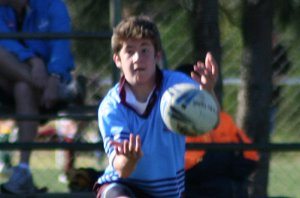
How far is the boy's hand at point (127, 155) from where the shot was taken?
5496 mm

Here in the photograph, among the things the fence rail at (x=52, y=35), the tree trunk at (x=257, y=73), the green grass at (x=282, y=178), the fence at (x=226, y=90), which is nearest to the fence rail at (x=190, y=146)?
the fence at (x=226, y=90)

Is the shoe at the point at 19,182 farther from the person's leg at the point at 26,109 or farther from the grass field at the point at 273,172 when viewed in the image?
the grass field at the point at 273,172

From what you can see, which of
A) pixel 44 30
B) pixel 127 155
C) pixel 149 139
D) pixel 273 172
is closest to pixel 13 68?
pixel 44 30

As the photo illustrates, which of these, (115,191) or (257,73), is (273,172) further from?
(115,191)

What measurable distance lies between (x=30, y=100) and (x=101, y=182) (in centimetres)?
185

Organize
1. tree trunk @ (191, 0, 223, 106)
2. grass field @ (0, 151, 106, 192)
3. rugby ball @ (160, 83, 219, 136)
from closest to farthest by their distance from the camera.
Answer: rugby ball @ (160, 83, 219, 136) → tree trunk @ (191, 0, 223, 106) → grass field @ (0, 151, 106, 192)

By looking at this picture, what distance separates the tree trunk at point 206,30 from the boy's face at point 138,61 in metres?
2.36

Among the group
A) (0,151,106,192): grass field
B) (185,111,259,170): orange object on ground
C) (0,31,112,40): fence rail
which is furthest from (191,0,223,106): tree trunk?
(0,151,106,192): grass field

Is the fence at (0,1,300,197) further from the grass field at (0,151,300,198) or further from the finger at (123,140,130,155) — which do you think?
the finger at (123,140,130,155)

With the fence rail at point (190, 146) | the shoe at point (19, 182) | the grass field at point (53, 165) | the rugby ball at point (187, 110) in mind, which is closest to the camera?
the rugby ball at point (187, 110)

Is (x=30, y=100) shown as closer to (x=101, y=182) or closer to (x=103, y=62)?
(x=103, y=62)

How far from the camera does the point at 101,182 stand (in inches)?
241

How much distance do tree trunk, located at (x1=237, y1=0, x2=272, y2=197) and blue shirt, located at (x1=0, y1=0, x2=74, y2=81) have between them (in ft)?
4.42

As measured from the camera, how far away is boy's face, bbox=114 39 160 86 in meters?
5.93
